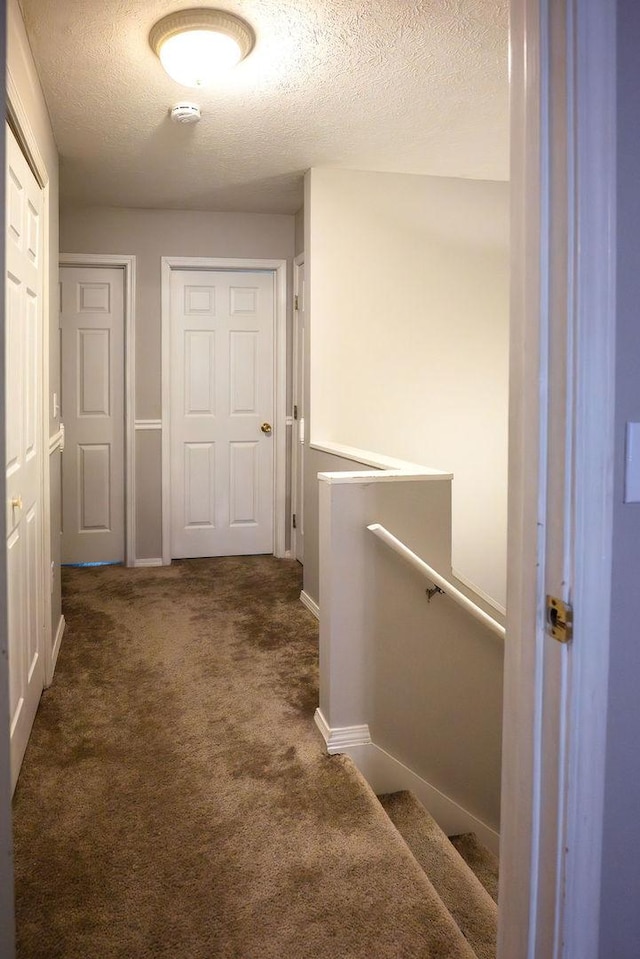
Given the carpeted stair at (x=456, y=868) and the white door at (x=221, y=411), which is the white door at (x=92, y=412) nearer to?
the white door at (x=221, y=411)

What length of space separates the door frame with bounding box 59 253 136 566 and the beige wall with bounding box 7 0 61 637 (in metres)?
1.17

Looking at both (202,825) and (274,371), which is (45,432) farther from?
(274,371)

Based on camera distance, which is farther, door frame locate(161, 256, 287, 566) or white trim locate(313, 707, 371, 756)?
door frame locate(161, 256, 287, 566)

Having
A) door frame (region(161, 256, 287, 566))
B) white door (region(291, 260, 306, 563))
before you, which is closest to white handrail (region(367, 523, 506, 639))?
white door (region(291, 260, 306, 563))

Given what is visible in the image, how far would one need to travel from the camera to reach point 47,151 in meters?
3.07

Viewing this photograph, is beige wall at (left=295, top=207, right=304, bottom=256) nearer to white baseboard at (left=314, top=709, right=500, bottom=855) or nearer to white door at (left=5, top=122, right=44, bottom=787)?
white door at (left=5, top=122, right=44, bottom=787)

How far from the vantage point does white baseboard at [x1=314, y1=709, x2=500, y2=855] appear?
8.07 feet

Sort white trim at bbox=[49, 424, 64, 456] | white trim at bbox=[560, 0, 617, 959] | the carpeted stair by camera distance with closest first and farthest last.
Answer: white trim at bbox=[560, 0, 617, 959] < the carpeted stair < white trim at bbox=[49, 424, 64, 456]

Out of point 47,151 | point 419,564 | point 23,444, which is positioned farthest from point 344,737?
point 47,151

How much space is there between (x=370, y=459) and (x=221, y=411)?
221 centimetres

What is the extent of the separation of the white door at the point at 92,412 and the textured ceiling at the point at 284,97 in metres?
0.69

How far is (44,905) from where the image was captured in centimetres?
168

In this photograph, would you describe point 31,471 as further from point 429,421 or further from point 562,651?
point 429,421

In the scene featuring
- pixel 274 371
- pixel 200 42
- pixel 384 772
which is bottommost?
pixel 384 772
